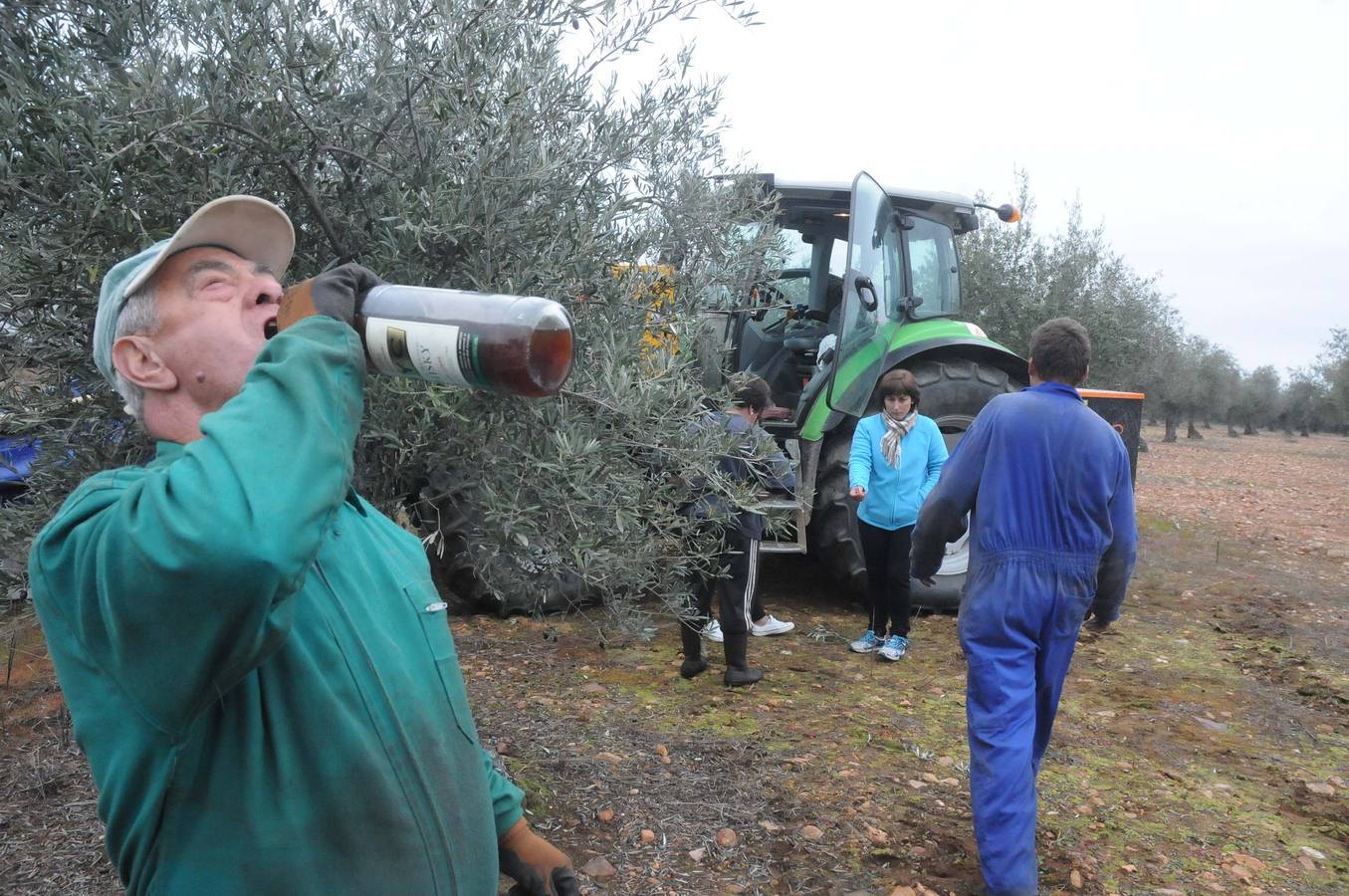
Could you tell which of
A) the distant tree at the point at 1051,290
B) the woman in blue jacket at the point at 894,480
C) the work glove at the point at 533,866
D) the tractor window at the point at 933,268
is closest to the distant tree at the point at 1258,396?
the distant tree at the point at 1051,290

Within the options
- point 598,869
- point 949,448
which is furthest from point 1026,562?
point 949,448

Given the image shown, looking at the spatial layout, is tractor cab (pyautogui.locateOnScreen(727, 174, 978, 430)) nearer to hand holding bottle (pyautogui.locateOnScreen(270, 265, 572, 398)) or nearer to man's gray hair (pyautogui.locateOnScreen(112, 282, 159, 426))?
hand holding bottle (pyautogui.locateOnScreen(270, 265, 572, 398))

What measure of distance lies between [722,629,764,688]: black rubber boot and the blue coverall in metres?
1.84

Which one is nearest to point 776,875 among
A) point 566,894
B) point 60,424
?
point 566,894

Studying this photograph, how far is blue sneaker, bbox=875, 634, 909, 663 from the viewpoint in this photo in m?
5.79

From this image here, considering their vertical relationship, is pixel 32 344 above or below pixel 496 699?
above

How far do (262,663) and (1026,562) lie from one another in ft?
9.69

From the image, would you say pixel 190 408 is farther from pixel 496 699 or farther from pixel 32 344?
pixel 496 699

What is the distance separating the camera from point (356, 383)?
1178 millimetres

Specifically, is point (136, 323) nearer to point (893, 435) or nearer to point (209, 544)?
point (209, 544)

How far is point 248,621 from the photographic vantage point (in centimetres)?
100

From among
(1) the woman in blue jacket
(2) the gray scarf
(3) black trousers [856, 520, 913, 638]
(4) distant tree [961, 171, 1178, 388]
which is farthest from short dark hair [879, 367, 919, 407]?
(4) distant tree [961, 171, 1178, 388]

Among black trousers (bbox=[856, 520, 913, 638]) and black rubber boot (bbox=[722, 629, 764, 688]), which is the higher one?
black trousers (bbox=[856, 520, 913, 638])

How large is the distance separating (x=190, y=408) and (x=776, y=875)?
9.07ft
